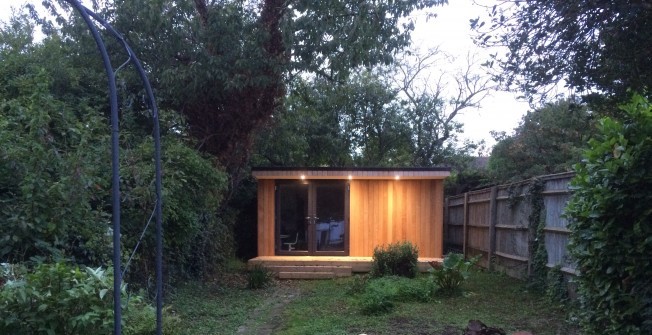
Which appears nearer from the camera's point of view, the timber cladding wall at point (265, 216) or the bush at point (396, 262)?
the bush at point (396, 262)

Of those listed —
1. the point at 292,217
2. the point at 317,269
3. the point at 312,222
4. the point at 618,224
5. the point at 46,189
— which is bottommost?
the point at 317,269

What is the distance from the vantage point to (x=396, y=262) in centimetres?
1305

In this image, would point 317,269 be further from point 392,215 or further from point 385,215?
point 392,215

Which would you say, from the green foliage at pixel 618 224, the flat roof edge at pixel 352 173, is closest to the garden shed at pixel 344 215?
the flat roof edge at pixel 352 173

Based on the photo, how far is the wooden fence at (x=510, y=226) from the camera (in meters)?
9.76

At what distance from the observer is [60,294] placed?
477 centimetres

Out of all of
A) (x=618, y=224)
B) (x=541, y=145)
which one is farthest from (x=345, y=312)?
(x=541, y=145)

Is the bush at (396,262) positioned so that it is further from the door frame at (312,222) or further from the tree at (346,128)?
the tree at (346,128)

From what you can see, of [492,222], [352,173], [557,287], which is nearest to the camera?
[557,287]

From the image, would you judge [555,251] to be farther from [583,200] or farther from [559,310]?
[583,200]

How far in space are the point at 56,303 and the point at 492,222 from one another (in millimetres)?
10718

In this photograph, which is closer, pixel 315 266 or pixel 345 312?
pixel 345 312

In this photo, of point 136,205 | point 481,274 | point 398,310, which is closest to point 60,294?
point 136,205

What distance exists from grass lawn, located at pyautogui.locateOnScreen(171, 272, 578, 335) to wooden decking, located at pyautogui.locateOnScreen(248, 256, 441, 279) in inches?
73.0
